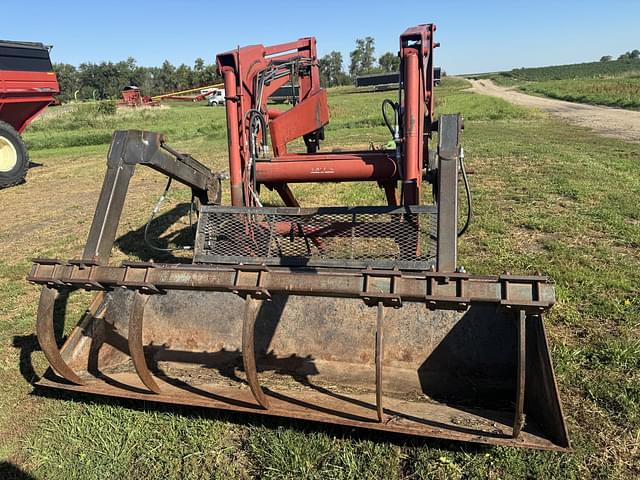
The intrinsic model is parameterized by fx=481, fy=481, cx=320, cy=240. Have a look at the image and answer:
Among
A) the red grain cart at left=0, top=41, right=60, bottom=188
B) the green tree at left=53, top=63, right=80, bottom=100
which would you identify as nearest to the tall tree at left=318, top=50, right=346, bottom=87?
the green tree at left=53, top=63, right=80, bottom=100

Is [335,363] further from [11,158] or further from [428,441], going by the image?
[11,158]

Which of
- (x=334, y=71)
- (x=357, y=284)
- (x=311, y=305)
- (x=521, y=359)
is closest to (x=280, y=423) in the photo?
(x=311, y=305)

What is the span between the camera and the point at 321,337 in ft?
10.8

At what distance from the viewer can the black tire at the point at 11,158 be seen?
984 cm

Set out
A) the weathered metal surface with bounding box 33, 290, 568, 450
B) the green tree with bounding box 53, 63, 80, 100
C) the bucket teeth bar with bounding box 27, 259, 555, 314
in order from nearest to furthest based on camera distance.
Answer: the bucket teeth bar with bounding box 27, 259, 555, 314 → the weathered metal surface with bounding box 33, 290, 568, 450 → the green tree with bounding box 53, 63, 80, 100

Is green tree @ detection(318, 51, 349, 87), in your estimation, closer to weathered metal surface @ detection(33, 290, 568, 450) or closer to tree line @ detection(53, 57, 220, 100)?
tree line @ detection(53, 57, 220, 100)

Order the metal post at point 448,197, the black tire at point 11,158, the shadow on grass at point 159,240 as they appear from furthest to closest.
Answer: the black tire at point 11,158 → the shadow on grass at point 159,240 → the metal post at point 448,197

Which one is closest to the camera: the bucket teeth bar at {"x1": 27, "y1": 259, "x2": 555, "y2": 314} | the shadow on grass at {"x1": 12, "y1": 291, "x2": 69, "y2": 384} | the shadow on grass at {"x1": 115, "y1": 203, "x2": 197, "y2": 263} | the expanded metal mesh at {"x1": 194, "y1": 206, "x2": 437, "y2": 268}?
the bucket teeth bar at {"x1": 27, "y1": 259, "x2": 555, "y2": 314}

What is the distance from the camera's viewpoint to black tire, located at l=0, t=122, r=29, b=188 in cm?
984

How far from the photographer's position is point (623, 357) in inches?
118

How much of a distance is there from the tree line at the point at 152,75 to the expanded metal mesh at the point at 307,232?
75.2 m

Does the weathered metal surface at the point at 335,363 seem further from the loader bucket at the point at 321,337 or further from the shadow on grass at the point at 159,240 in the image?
the shadow on grass at the point at 159,240

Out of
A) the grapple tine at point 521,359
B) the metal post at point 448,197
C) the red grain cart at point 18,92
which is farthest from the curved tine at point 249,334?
the red grain cart at point 18,92

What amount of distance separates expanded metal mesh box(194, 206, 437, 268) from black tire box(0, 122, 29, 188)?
8.32 meters
